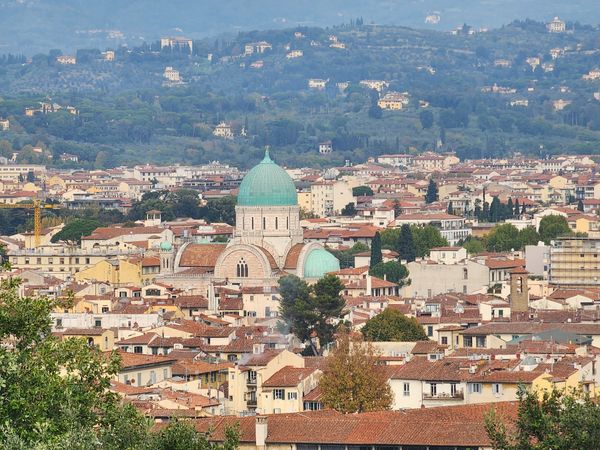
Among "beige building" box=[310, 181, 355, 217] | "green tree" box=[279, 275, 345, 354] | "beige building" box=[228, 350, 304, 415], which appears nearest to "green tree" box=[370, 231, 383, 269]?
"green tree" box=[279, 275, 345, 354]

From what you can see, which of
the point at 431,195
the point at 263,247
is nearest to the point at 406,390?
the point at 263,247

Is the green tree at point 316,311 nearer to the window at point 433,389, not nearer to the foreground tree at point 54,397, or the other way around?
the window at point 433,389

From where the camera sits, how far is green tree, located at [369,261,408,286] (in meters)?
73.8

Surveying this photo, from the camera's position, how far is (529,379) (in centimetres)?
3834

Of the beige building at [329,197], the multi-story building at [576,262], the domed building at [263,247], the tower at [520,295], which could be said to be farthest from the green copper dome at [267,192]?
the beige building at [329,197]

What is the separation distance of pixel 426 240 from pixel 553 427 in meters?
62.2

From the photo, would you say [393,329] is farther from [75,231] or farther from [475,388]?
[75,231]

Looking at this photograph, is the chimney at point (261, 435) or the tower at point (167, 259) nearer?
the chimney at point (261, 435)

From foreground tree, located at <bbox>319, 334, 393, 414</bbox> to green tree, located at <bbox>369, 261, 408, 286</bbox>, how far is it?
3125 cm

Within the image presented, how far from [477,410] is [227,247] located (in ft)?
128

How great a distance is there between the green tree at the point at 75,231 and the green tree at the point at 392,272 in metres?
18.7

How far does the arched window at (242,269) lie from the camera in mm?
72188

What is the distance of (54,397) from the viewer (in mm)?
24891

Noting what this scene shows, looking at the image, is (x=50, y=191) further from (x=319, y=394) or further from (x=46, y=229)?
(x=319, y=394)
